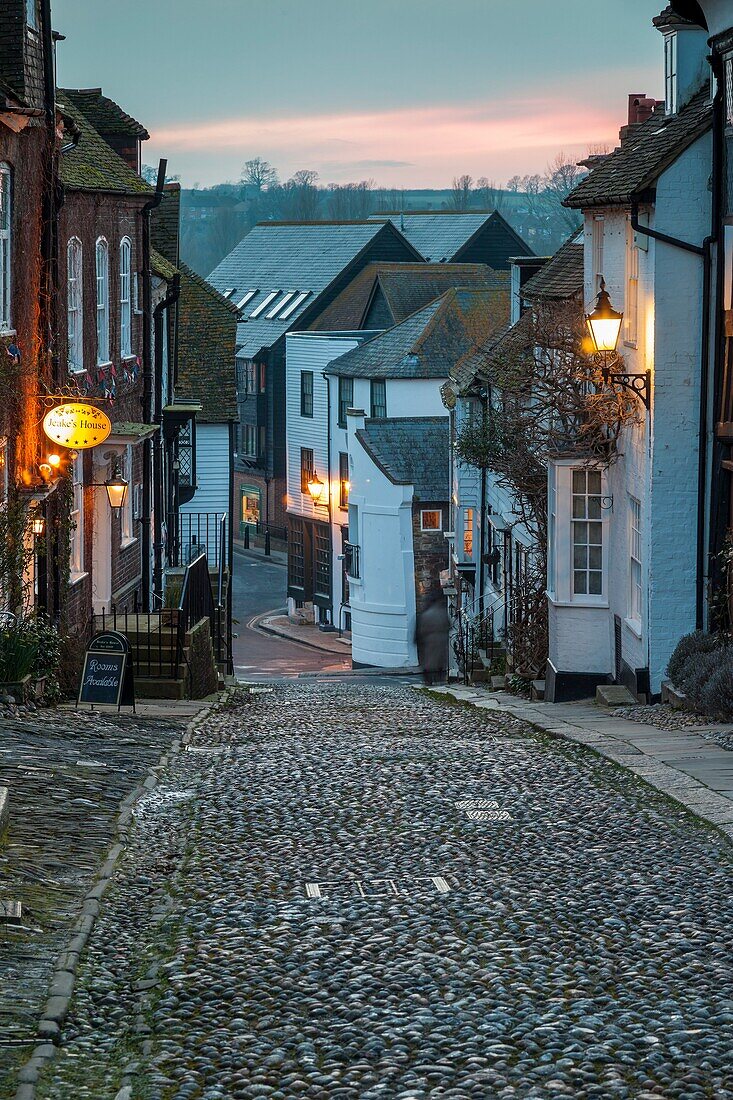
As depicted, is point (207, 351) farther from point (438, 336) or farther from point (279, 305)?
point (279, 305)

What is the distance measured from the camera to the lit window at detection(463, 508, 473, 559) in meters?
36.6

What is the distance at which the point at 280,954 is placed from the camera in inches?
308

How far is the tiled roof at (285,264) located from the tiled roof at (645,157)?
43.0 metres

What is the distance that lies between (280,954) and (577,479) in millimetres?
13694

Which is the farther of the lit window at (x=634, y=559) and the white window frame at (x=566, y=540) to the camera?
the white window frame at (x=566, y=540)

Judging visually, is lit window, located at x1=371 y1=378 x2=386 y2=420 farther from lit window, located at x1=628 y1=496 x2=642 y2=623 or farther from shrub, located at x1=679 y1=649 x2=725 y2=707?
shrub, located at x1=679 y1=649 x2=725 y2=707

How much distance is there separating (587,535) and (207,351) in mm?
21525

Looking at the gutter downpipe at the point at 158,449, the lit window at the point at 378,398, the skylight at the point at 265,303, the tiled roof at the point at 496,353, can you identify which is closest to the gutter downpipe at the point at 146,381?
the gutter downpipe at the point at 158,449

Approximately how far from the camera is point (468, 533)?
3672 cm

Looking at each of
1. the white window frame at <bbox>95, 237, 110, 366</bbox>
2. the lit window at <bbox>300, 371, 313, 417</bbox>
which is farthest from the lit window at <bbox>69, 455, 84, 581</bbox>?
the lit window at <bbox>300, 371, 313, 417</bbox>

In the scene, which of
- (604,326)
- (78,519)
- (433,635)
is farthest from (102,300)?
(433,635)

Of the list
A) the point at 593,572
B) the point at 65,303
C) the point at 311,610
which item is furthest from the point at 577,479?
the point at 311,610

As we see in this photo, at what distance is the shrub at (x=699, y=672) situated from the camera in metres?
16.3

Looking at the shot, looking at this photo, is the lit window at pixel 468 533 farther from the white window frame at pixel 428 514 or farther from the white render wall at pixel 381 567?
the white window frame at pixel 428 514
